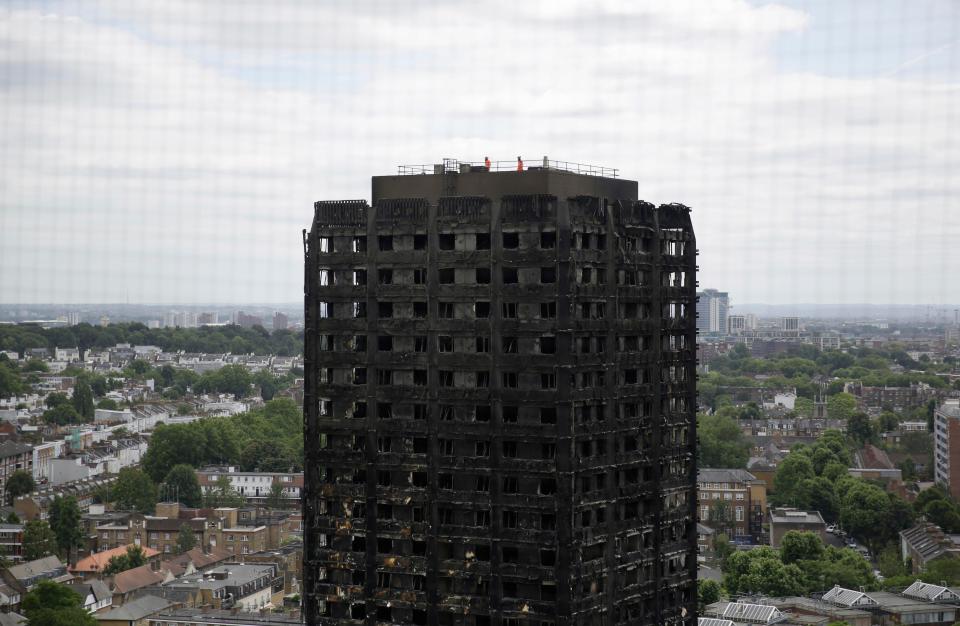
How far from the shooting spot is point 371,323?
213 ft

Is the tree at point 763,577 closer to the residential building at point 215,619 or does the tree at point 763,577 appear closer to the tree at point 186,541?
the residential building at point 215,619

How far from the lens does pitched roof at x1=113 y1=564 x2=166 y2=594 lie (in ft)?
470

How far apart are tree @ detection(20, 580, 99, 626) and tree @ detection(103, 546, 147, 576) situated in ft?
79.7

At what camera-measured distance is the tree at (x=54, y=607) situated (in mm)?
115625

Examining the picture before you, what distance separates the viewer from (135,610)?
5207 inches

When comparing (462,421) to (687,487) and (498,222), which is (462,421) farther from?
(687,487)

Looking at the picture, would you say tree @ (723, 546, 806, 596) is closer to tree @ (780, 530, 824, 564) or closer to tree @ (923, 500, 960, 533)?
tree @ (780, 530, 824, 564)

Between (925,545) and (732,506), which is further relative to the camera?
(732,506)

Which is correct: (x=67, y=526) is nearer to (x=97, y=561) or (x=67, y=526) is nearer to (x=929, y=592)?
(x=97, y=561)

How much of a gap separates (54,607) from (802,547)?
252 feet

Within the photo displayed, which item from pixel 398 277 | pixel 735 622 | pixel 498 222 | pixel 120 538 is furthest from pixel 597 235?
pixel 120 538

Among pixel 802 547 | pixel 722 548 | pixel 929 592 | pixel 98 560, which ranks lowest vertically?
pixel 722 548

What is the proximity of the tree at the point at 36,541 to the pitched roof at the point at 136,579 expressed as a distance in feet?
57.7

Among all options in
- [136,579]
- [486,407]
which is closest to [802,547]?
[136,579]
